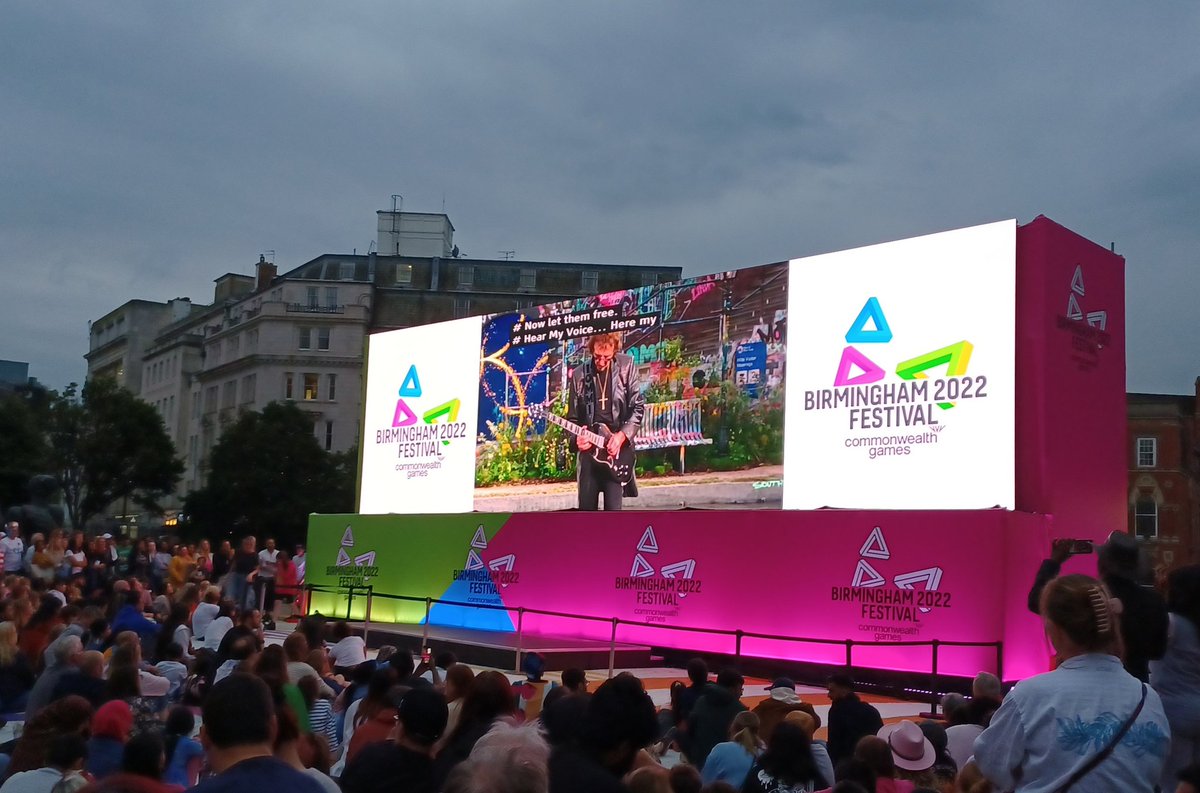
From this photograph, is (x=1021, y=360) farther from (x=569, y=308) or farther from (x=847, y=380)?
(x=569, y=308)

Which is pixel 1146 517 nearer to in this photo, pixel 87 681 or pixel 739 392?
pixel 739 392

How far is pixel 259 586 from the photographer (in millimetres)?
20672

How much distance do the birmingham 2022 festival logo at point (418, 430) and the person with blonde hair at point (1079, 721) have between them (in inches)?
736

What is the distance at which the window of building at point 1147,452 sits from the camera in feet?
172

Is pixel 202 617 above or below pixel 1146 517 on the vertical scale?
below

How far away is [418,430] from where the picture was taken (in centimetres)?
2292

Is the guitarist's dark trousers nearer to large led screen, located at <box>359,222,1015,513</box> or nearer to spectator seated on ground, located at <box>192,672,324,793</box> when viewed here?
large led screen, located at <box>359,222,1015,513</box>

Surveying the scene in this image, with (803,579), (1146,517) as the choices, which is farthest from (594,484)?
(1146,517)

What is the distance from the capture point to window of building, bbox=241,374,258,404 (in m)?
68.1

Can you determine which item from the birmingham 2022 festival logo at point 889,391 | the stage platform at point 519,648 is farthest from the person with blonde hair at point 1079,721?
the stage platform at point 519,648

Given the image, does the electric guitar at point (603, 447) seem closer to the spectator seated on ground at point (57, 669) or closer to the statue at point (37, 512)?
the statue at point (37, 512)

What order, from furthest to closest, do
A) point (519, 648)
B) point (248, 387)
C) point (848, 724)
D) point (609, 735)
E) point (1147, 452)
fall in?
point (248, 387) < point (1147, 452) < point (519, 648) < point (848, 724) < point (609, 735)

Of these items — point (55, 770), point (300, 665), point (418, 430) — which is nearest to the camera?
point (55, 770)

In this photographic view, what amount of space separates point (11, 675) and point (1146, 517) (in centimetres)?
5110
